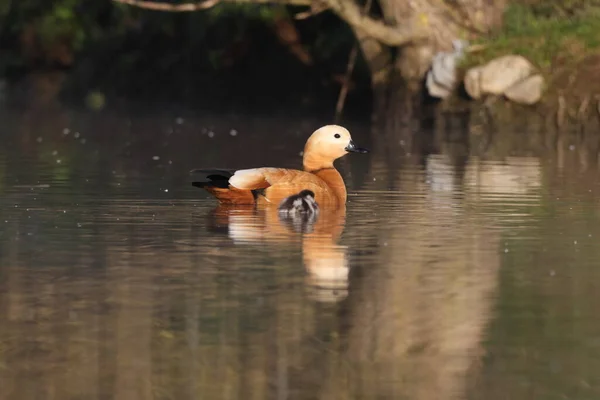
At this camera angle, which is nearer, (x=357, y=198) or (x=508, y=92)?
(x=357, y=198)

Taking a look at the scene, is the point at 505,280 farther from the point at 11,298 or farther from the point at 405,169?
the point at 405,169

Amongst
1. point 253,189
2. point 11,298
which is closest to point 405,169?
point 253,189

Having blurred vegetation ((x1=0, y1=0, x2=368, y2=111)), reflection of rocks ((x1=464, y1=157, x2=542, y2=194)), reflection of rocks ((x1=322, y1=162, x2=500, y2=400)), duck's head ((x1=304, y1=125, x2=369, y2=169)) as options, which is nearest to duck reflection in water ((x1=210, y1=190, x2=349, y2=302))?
reflection of rocks ((x1=322, y1=162, x2=500, y2=400))

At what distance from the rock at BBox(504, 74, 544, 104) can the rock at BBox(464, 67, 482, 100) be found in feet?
1.30

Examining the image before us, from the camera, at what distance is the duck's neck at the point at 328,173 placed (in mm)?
11922

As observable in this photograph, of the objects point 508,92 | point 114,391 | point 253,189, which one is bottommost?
point 114,391

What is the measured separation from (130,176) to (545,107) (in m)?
8.34

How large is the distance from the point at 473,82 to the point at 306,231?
11.7 m

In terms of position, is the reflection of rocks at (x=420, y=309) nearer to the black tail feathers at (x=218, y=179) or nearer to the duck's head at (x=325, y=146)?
the duck's head at (x=325, y=146)

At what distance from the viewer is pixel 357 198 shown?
42.3 ft

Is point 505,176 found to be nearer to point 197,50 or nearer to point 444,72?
point 444,72

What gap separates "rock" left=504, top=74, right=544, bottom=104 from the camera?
21531 mm

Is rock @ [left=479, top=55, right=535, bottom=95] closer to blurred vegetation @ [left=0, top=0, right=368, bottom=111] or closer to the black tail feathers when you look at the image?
blurred vegetation @ [left=0, top=0, right=368, bottom=111]

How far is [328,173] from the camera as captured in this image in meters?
12.2
